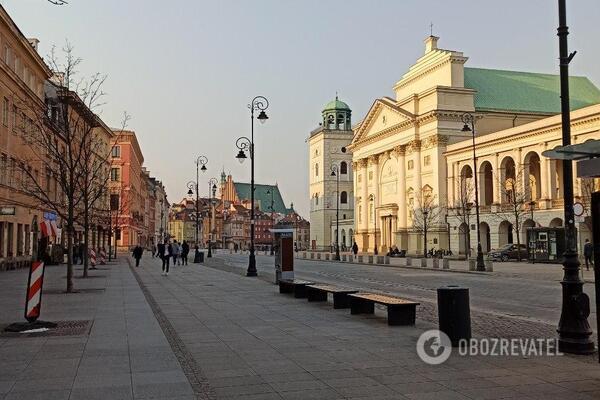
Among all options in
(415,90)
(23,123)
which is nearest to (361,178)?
(415,90)

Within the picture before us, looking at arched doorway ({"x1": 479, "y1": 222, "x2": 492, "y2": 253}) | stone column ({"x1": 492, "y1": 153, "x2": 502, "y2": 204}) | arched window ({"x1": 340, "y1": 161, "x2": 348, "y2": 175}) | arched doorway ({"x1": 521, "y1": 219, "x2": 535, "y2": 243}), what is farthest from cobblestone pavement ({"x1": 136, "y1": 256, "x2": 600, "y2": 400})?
arched window ({"x1": 340, "y1": 161, "x2": 348, "y2": 175})

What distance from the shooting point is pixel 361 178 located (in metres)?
101

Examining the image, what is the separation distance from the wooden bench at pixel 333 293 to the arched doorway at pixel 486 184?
191 feet

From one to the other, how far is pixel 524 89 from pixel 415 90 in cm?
1635

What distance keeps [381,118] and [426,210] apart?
2267 centimetres

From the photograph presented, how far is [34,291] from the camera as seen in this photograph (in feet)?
40.6

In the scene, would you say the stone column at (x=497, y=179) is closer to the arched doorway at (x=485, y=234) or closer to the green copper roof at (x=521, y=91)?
the arched doorway at (x=485, y=234)

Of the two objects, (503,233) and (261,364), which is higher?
(503,233)

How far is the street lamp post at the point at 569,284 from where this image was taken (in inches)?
375

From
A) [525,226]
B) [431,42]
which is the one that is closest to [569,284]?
[525,226]

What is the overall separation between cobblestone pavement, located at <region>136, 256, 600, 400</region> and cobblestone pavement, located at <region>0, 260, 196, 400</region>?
1.80ft

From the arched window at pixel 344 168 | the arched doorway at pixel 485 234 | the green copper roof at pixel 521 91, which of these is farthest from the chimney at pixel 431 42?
the arched window at pixel 344 168

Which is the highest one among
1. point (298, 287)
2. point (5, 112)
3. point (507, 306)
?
point (5, 112)

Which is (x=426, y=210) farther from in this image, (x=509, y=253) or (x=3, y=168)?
(x=3, y=168)
